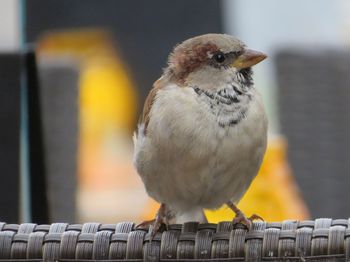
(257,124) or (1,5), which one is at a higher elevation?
(1,5)

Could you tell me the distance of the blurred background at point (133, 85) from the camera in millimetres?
2729

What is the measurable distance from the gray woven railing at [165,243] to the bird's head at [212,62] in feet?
2.09

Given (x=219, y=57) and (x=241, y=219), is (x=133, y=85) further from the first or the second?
(x=241, y=219)

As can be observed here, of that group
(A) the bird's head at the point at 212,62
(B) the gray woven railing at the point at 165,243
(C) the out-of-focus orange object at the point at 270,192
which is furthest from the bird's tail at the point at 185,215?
(B) the gray woven railing at the point at 165,243

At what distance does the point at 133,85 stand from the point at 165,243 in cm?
504

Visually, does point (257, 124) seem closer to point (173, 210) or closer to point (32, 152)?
point (173, 210)

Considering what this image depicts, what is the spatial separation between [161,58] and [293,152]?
6.96 feet

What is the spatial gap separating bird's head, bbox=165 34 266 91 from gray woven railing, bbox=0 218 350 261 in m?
0.64

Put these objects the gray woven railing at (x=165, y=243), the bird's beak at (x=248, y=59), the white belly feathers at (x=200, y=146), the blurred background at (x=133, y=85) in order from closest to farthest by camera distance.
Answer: the gray woven railing at (x=165, y=243) < the white belly feathers at (x=200, y=146) < the bird's beak at (x=248, y=59) < the blurred background at (x=133, y=85)

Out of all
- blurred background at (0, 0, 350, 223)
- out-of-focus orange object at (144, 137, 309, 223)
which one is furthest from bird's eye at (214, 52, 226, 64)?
out-of-focus orange object at (144, 137, 309, 223)

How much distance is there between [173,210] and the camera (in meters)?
2.57

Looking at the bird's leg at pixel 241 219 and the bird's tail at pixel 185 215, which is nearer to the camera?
the bird's leg at pixel 241 219

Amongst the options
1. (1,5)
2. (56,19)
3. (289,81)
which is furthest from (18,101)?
(56,19)

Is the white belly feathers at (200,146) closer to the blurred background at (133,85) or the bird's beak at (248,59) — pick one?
the bird's beak at (248,59)
